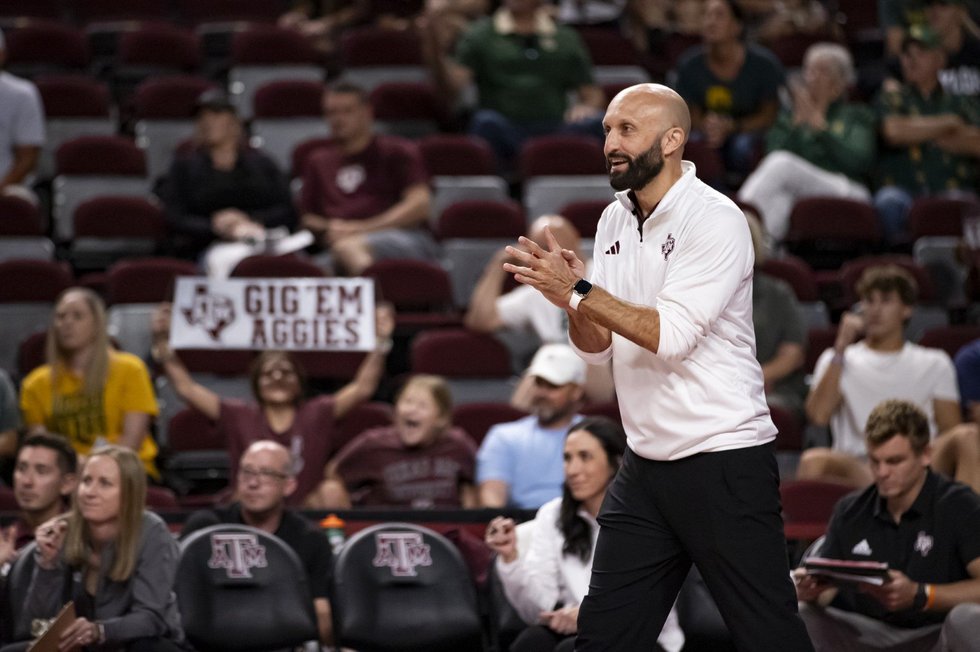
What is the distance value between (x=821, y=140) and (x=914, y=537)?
15.0 ft

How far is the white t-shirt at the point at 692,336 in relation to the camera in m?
3.76

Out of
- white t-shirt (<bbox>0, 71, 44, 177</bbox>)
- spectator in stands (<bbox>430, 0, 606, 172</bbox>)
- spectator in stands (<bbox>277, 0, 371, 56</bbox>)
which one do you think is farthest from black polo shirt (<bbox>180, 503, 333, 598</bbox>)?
spectator in stands (<bbox>277, 0, 371, 56</bbox>)

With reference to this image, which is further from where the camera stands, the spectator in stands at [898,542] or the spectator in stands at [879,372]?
the spectator in stands at [879,372]

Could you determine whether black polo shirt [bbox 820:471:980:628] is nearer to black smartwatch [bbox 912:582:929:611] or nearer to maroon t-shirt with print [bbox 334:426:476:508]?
black smartwatch [bbox 912:582:929:611]

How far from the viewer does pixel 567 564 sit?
548 cm

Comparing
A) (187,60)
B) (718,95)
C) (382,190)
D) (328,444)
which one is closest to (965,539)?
(328,444)

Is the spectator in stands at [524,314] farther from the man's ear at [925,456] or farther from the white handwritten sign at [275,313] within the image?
the man's ear at [925,456]

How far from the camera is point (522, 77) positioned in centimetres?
985

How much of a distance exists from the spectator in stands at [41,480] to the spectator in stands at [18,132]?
3.39m

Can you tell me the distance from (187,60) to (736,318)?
751cm

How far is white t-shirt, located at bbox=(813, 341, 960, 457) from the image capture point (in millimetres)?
7059

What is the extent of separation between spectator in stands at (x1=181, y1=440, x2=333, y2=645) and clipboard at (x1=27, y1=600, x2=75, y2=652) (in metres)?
0.84

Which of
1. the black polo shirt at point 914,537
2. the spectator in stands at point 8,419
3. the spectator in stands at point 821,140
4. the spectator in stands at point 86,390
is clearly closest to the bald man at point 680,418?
the black polo shirt at point 914,537

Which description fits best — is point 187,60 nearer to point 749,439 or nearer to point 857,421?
point 857,421
